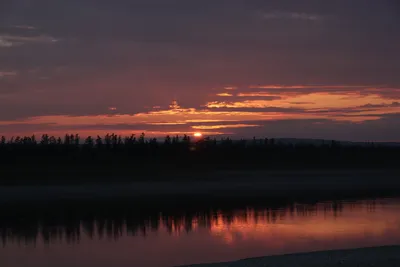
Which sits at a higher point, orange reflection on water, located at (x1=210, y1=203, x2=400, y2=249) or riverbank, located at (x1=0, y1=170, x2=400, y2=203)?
riverbank, located at (x1=0, y1=170, x2=400, y2=203)

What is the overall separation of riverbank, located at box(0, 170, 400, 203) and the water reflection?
4.36 m

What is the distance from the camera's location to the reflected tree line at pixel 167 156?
46156 mm

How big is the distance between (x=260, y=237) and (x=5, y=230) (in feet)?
28.4

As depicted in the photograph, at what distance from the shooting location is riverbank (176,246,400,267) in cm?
1395

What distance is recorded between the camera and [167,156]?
168 feet

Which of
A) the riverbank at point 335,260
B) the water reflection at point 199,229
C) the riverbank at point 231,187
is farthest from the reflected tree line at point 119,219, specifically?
the riverbank at point 335,260

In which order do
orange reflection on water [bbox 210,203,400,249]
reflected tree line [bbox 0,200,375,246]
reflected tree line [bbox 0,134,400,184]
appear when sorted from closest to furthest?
orange reflection on water [bbox 210,203,400,249] → reflected tree line [bbox 0,200,375,246] → reflected tree line [bbox 0,134,400,184]

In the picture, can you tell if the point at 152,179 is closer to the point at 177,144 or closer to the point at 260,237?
the point at 177,144

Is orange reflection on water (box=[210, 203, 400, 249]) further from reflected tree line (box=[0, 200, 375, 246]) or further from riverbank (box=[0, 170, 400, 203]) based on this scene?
riverbank (box=[0, 170, 400, 203])

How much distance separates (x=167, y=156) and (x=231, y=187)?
538 inches

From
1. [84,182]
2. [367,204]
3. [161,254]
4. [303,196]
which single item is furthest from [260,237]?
[84,182]

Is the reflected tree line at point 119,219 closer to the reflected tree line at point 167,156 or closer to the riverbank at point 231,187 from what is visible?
the riverbank at point 231,187

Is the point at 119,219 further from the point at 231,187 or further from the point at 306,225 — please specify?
the point at 231,187

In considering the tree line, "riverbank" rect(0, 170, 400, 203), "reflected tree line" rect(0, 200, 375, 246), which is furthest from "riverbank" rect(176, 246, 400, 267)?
the tree line
